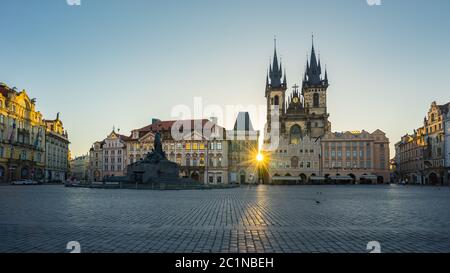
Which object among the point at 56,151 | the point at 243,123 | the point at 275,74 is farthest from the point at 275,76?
the point at 56,151

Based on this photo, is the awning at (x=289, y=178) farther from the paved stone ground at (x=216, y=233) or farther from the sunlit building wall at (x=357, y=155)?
the paved stone ground at (x=216, y=233)

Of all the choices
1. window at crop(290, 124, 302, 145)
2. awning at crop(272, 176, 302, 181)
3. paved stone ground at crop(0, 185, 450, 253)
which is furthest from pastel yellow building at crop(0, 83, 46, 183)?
paved stone ground at crop(0, 185, 450, 253)

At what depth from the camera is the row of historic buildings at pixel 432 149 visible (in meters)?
70.1

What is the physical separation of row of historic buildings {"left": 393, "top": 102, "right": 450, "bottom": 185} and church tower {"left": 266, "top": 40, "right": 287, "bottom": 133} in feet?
113

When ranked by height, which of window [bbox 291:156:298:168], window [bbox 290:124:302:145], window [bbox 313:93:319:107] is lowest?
window [bbox 291:156:298:168]

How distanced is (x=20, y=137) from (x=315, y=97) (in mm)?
73166

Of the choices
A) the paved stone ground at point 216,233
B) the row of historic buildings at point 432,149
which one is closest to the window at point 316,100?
the row of historic buildings at point 432,149

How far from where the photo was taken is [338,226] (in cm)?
1032

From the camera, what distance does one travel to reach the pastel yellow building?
64.1m

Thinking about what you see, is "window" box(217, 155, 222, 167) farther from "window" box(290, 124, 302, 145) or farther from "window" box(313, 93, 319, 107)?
"window" box(313, 93, 319, 107)

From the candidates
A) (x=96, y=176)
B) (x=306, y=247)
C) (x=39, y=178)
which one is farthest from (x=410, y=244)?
(x=96, y=176)

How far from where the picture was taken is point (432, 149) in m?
76.1

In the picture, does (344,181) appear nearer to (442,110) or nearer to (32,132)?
(442,110)
